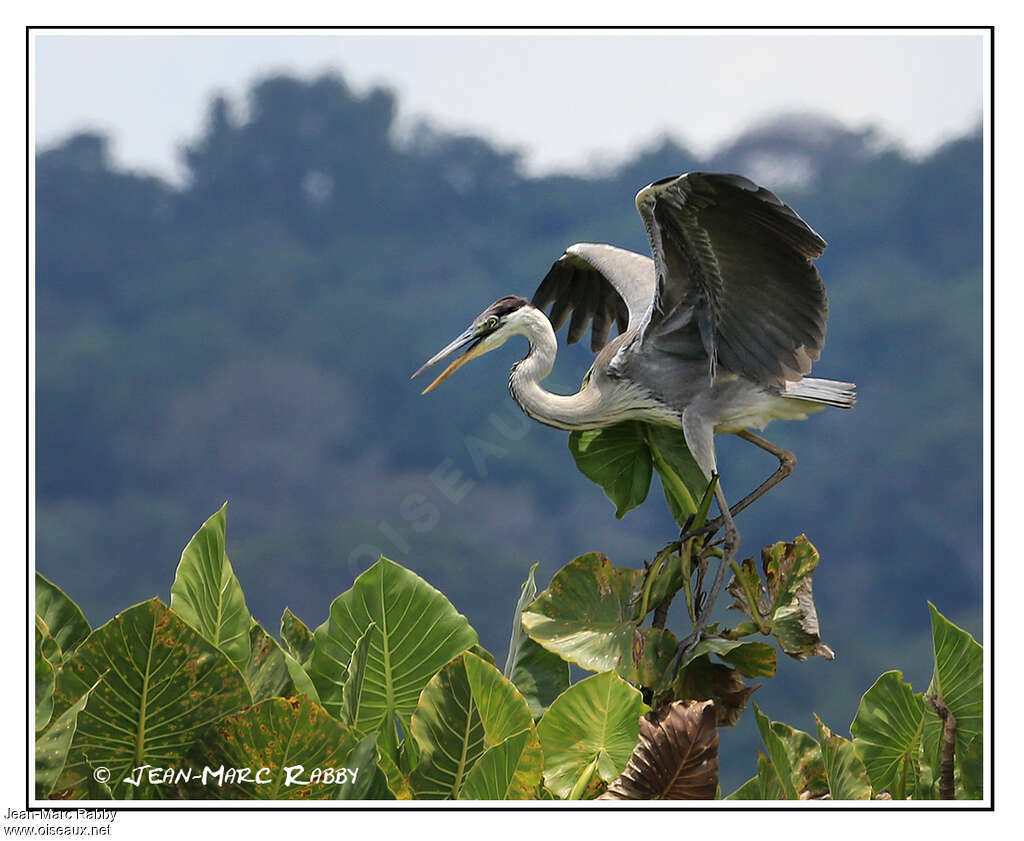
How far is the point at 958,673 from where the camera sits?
146 cm

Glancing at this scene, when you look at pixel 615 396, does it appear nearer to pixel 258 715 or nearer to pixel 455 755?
pixel 455 755

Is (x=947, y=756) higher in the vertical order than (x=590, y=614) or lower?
lower

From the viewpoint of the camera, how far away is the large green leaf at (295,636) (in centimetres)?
147

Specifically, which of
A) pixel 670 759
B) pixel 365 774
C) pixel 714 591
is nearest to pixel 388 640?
pixel 365 774

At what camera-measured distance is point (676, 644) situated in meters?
1.48

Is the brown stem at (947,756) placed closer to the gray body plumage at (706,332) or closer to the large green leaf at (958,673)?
the large green leaf at (958,673)

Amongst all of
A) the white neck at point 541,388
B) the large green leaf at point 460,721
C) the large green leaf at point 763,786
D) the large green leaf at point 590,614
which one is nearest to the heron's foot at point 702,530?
the large green leaf at point 590,614

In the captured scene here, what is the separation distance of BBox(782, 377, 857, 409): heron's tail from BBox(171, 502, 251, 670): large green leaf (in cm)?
97

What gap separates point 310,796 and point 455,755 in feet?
0.60

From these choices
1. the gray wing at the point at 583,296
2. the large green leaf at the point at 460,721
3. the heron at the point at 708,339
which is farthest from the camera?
the gray wing at the point at 583,296

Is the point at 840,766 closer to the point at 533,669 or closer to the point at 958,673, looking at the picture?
the point at 958,673

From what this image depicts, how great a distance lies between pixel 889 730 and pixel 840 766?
262mm

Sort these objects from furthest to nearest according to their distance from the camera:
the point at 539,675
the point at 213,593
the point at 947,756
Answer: the point at 539,675 < the point at 947,756 < the point at 213,593

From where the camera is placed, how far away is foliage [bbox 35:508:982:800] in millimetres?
1048
